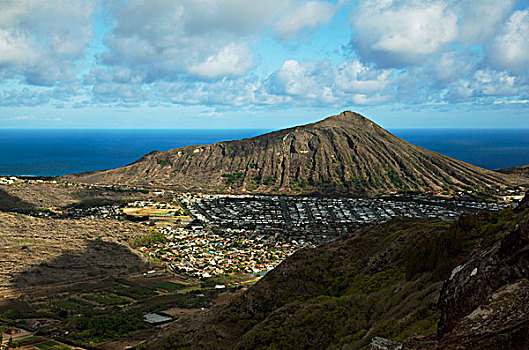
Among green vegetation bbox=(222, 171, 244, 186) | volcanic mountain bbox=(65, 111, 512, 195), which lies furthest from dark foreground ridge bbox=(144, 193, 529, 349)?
green vegetation bbox=(222, 171, 244, 186)

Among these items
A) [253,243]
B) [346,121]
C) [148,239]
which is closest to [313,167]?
[346,121]

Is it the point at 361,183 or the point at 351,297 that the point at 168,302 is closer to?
the point at 351,297

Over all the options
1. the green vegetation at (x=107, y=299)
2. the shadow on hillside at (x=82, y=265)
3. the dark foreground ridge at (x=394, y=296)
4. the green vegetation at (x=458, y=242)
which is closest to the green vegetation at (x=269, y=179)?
the shadow on hillside at (x=82, y=265)

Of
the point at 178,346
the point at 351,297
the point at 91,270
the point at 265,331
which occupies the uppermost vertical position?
the point at 351,297

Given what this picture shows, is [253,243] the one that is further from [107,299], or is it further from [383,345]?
[383,345]

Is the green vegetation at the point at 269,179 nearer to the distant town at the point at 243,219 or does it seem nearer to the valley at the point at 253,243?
the valley at the point at 253,243

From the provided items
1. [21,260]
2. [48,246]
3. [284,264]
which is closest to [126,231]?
[48,246]
